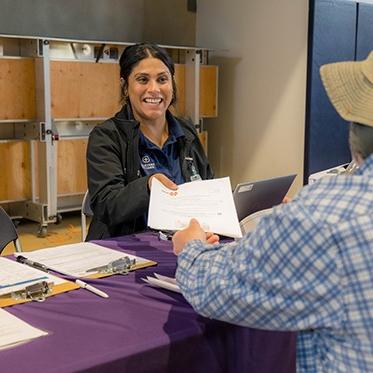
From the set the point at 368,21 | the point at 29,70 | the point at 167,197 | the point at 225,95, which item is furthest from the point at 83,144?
the point at 167,197

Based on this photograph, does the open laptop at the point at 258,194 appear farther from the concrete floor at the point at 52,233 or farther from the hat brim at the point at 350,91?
the concrete floor at the point at 52,233

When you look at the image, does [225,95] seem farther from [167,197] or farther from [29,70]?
[167,197]

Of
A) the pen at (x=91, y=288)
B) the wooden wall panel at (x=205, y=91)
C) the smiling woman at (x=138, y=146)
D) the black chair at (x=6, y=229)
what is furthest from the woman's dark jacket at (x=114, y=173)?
the wooden wall panel at (x=205, y=91)

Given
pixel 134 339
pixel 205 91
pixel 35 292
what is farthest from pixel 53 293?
pixel 205 91

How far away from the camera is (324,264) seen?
3.03 ft

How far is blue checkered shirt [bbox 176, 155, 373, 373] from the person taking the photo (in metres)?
0.92

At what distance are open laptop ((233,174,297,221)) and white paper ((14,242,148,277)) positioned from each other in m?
0.37

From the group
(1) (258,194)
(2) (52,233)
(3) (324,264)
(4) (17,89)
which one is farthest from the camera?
(2) (52,233)

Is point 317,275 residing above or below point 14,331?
above

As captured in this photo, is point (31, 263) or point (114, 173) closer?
point (31, 263)

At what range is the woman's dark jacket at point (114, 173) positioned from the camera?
2.15 meters

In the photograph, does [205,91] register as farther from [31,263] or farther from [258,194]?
[31,263]

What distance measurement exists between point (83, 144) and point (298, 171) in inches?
77.0

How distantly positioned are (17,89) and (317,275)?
4364 millimetres
